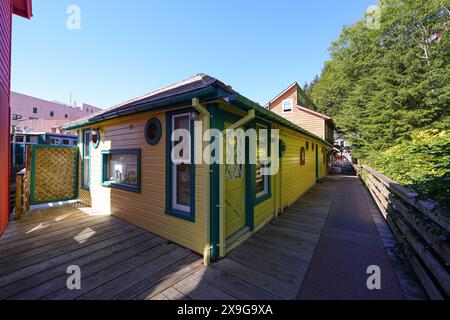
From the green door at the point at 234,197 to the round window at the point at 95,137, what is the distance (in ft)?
13.8

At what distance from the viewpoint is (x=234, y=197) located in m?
3.62

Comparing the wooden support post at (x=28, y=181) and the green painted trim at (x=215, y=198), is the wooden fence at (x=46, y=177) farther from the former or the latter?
the green painted trim at (x=215, y=198)

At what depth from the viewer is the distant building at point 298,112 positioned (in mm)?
15781

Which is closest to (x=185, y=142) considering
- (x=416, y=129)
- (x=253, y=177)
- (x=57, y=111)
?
(x=253, y=177)

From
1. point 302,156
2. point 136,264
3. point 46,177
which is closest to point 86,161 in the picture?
point 46,177

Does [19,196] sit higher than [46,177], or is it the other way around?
[46,177]

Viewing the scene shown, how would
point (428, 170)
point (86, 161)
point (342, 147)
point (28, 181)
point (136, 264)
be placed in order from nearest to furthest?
point (136, 264)
point (428, 170)
point (28, 181)
point (86, 161)
point (342, 147)

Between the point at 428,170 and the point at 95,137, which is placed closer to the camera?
the point at 428,170

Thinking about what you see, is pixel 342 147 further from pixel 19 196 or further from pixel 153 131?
pixel 19 196

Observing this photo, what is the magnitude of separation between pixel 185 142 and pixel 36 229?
3.89m

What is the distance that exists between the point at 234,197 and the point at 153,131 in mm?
2128

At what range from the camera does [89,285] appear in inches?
91.1
